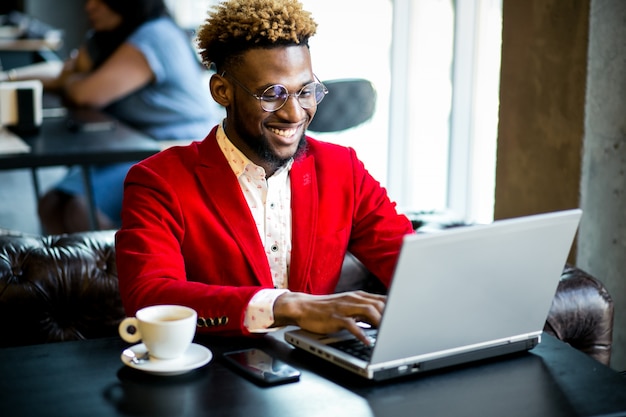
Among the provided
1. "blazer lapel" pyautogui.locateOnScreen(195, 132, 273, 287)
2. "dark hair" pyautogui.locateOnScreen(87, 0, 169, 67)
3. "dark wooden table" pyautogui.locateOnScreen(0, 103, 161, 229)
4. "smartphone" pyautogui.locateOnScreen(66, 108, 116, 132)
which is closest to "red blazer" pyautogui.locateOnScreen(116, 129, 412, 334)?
"blazer lapel" pyautogui.locateOnScreen(195, 132, 273, 287)

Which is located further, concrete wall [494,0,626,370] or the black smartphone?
concrete wall [494,0,626,370]

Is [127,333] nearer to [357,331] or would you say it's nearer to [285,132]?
[357,331]

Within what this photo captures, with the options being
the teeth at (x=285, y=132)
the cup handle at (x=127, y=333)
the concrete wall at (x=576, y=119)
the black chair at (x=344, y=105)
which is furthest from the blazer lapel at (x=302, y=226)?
the black chair at (x=344, y=105)

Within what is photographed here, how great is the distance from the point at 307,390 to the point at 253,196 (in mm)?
631

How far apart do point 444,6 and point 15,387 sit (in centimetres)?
336

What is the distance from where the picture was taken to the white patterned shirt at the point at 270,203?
188 centimetres

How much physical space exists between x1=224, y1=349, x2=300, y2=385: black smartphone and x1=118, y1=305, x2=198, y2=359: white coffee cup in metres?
0.09

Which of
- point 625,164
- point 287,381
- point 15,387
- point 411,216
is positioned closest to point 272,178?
point 287,381

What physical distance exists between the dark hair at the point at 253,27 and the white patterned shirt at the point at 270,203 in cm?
19

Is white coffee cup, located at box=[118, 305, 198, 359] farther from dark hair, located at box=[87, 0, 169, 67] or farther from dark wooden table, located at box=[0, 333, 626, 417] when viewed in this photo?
dark hair, located at box=[87, 0, 169, 67]

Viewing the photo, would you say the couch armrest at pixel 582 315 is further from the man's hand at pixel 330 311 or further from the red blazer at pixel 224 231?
the man's hand at pixel 330 311

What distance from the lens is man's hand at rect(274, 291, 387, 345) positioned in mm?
1450

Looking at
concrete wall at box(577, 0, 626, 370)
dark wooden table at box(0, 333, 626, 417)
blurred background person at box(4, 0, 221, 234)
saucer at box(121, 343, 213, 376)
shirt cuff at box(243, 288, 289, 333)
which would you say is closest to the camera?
dark wooden table at box(0, 333, 626, 417)

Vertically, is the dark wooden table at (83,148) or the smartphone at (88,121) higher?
the smartphone at (88,121)
